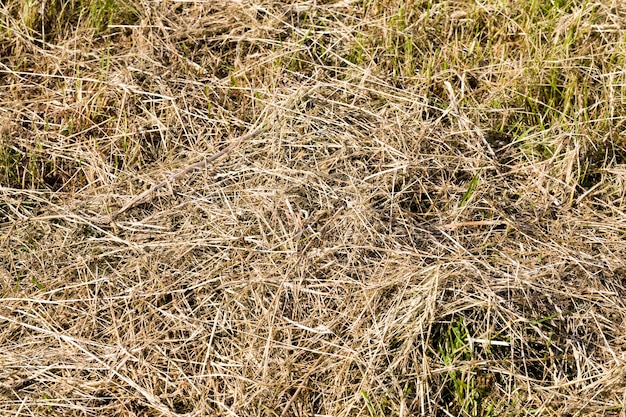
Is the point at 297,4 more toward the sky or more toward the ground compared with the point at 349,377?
more toward the sky

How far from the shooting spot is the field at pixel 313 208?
7.82 feet

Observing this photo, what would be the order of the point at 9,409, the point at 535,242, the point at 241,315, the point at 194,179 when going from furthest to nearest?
1. the point at 194,179
2. the point at 535,242
3. the point at 241,315
4. the point at 9,409

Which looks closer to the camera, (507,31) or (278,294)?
(278,294)

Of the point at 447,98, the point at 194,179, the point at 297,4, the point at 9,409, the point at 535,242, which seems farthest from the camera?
the point at 297,4

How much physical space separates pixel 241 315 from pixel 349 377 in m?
0.37

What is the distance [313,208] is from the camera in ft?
8.97

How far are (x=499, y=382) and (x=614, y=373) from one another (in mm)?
308

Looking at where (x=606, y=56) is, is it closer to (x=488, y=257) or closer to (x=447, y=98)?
(x=447, y=98)

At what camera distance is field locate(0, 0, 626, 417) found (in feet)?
7.82

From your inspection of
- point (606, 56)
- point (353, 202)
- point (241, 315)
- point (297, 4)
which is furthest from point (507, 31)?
point (241, 315)

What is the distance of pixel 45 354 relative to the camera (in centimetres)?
244

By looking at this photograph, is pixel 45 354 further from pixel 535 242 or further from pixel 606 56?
pixel 606 56

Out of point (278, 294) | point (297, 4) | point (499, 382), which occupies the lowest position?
point (499, 382)

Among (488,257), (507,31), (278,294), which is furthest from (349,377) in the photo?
(507,31)
